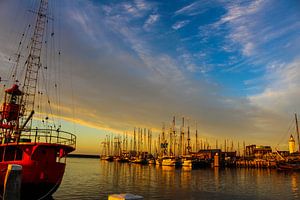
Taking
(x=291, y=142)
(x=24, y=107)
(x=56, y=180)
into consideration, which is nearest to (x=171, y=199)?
(x=56, y=180)

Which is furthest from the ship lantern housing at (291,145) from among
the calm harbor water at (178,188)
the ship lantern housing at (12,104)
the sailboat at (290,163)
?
the ship lantern housing at (12,104)

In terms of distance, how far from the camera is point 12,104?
38.4 meters

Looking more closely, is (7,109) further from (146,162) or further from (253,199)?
(146,162)

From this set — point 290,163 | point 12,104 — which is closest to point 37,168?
point 12,104

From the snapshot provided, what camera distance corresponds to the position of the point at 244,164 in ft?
476

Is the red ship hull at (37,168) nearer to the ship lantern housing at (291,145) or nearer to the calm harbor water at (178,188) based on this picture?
the calm harbor water at (178,188)

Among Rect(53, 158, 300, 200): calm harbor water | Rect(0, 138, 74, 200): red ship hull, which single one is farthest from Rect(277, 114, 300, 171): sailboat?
Rect(0, 138, 74, 200): red ship hull

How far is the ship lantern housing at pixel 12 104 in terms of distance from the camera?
125 ft

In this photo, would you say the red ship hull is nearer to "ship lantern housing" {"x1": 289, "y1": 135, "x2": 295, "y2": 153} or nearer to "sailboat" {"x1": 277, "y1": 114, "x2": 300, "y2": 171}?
"sailboat" {"x1": 277, "y1": 114, "x2": 300, "y2": 171}

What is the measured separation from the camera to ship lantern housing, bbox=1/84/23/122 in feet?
125

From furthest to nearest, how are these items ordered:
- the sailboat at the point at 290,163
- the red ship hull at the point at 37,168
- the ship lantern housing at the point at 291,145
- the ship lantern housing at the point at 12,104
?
the ship lantern housing at the point at 291,145 → the sailboat at the point at 290,163 → the ship lantern housing at the point at 12,104 → the red ship hull at the point at 37,168

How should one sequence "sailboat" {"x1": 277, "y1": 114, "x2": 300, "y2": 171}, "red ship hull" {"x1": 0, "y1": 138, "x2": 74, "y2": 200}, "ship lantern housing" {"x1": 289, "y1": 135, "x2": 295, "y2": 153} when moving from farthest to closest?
1. "ship lantern housing" {"x1": 289, "y1": 135, "x2": 295, "y2": 153}
2. "sailboat" {"x1": 277, "y1": 114, "x2": 300, "y2": 171}
3. "red ship hull" {"x1": 0, "y1": 138, "x2": 74, "y2": 200}

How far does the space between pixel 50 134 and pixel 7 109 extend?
13.7 metres

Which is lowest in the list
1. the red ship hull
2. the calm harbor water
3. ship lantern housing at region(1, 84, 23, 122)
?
the calm harbor water
